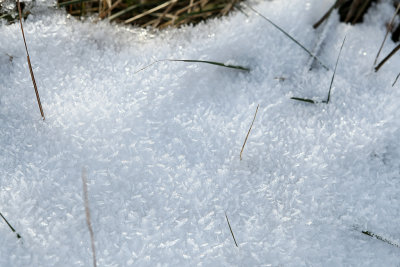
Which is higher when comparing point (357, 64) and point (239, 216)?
point (357, 64)

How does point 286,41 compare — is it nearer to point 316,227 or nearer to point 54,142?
point 316,227

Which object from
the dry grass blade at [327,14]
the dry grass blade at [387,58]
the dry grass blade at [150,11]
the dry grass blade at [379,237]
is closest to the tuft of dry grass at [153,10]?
the dry grass blade at [150,11]

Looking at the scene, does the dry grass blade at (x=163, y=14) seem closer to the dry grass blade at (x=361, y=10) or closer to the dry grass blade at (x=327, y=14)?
the dry grass blade at (x=327, y=14)

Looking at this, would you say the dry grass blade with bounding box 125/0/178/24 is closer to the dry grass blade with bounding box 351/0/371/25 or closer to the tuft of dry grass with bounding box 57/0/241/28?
the tuft of dry grass with bounding box 57/0/241/28

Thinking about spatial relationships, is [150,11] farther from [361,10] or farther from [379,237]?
[379,237]

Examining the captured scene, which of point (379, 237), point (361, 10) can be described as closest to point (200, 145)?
point (379, 237)

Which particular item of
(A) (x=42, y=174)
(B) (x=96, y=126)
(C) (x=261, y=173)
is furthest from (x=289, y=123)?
(A) (x=42, y=174)

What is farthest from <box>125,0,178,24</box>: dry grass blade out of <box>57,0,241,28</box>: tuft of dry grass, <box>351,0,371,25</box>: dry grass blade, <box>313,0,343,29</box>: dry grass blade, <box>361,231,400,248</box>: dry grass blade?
<box>361,231,400,248</box>: dry grass blade

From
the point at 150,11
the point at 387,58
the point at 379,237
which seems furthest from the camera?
the point at 150,11
